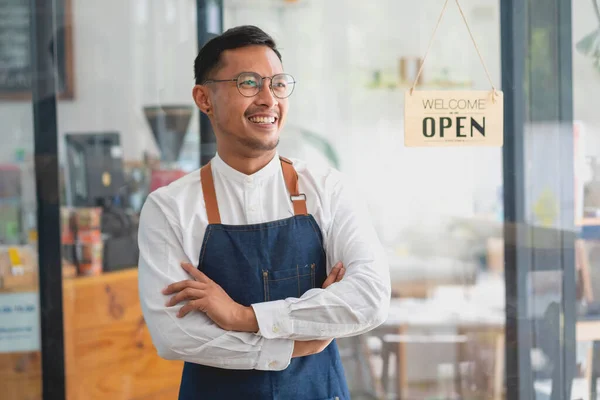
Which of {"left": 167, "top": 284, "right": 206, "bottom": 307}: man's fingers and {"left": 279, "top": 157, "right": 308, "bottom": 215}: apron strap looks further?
{"left": 279, "top": 157, "right": 308, "bottom": 215}: apron strap

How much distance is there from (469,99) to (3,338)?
6.32ft

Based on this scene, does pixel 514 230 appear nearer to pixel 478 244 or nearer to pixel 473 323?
pixel 478 244

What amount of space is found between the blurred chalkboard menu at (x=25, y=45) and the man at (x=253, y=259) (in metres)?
1.14

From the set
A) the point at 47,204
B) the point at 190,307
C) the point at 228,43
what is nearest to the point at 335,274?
the point at 190,307

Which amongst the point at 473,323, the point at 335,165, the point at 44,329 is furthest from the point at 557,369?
the point at 44,329

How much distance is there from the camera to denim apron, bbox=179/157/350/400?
1807mm

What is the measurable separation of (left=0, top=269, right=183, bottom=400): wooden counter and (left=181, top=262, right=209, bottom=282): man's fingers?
3.89 ft

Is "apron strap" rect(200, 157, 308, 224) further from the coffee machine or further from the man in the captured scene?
the coffee machine

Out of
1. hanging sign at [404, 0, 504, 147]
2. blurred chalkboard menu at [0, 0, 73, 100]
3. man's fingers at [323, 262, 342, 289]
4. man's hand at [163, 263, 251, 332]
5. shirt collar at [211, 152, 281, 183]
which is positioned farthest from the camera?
blurred chalkboard menu at [0, 0, 73, 100]

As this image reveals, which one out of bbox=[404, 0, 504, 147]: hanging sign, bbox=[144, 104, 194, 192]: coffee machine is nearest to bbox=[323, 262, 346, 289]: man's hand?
bbox=[404, 0, 504, 147]: hanging sign

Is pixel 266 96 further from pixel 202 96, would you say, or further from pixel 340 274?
pixel 340 274

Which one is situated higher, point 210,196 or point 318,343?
point 210,196

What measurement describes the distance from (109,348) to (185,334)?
1.29m

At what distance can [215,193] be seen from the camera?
1.91 m
